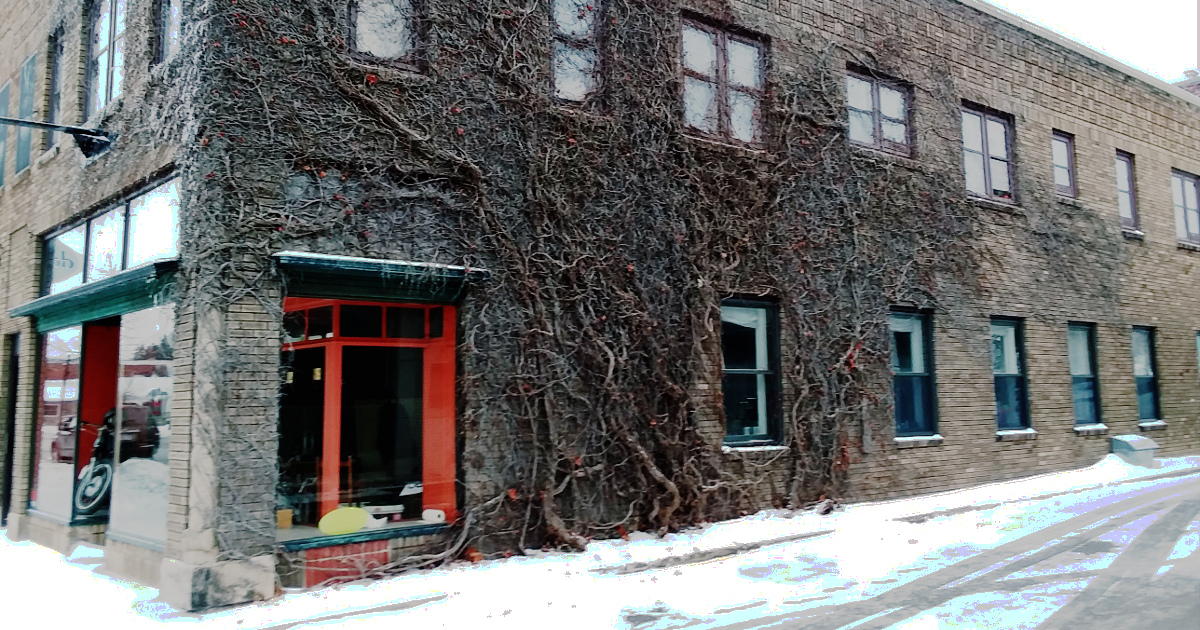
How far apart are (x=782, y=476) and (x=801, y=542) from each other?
5.13 feet

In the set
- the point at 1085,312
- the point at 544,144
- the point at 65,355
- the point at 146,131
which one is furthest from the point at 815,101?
the point at 65,355

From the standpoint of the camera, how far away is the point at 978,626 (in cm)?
580

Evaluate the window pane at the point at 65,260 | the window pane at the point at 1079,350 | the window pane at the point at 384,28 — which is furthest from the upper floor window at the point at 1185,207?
the window pane at the point at 65,260

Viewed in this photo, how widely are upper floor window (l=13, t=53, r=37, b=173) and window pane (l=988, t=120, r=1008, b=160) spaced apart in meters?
14.3

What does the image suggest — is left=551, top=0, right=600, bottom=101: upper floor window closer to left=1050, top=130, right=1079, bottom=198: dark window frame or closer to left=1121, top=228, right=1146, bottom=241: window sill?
left=1050, top=130, right=1079, bottom=198: dark window frame

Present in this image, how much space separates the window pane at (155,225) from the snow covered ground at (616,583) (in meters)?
3.02

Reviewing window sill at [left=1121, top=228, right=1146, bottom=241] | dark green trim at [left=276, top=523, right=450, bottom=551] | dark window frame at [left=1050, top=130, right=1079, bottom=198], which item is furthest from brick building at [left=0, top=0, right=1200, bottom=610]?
window sill at [left=1121, top=228, right=1146, bottom=241]

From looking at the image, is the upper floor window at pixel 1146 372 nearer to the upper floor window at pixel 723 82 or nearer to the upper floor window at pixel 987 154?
the upper floor window at pixel 987 154

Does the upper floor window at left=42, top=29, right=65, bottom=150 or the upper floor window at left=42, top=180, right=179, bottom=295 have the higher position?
the upper floor window at left=42, top=29, right=65, bottom=150

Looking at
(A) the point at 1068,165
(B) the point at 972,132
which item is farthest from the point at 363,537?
(A) the point at 1068,165

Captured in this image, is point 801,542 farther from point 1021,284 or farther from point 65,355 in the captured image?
point 65,355

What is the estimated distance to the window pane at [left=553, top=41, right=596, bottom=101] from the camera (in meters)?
9.60

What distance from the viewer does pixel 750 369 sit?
10820mm

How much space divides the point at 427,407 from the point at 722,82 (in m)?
5.63
